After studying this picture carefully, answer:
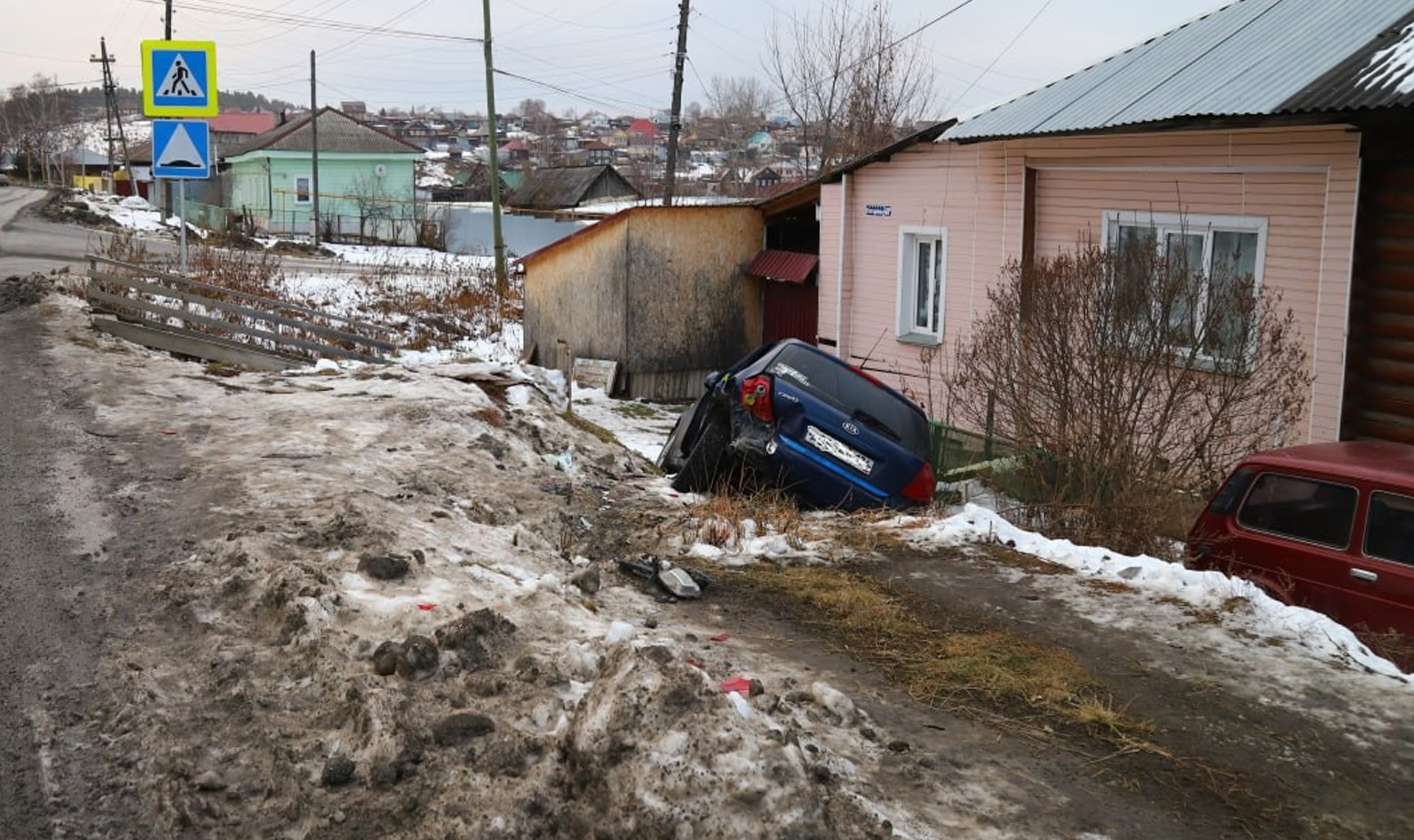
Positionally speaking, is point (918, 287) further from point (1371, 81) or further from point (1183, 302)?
point (1371, 81)

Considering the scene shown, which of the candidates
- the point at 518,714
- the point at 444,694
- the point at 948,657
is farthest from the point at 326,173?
the point at 518,714

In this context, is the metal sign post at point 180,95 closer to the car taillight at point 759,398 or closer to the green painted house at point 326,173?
the car taillight at point 759,398

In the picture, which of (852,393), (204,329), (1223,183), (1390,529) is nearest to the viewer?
(1390,529)

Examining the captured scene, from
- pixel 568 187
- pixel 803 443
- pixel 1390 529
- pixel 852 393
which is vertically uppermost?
pixel 568 187

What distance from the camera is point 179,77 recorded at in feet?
40.0

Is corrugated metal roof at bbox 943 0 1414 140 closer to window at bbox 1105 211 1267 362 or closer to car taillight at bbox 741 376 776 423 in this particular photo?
window at bbox 1105 211 1267 362

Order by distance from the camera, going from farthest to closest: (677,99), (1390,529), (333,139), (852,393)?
1. (333,139)
2. (677,99)
3. (852,393)
4. (1390,529)

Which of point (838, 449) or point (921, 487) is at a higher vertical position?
point (838, 449)

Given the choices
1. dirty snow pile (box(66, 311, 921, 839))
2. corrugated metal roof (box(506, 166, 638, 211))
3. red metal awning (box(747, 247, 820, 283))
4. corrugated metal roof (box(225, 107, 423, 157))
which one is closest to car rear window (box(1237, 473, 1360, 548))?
dirty snow pile (box(66, 311, 921, 839))

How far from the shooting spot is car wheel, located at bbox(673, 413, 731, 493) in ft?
29.4

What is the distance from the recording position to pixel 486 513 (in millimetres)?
7109

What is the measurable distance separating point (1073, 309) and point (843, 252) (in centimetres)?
733

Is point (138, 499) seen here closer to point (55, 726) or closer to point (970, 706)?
point (55, 726)

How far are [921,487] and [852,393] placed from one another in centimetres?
88
